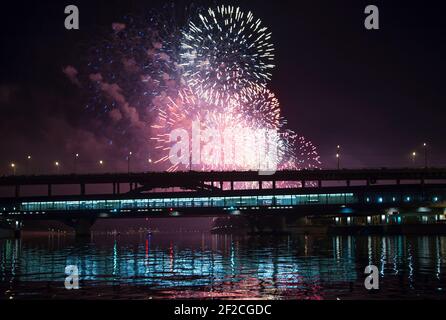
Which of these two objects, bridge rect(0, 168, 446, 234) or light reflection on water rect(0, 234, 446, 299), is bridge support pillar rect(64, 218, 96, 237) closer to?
bridge rect(0, 168, 446, 234)

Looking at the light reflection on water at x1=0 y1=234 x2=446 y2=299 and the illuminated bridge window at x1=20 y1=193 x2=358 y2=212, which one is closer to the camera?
the light reflection on water at x1=0 y1=234 x2=446 y2=299

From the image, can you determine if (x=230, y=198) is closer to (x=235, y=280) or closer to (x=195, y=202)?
(x=195, y=202)

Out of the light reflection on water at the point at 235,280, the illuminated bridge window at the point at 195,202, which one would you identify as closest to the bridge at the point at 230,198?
the illuminated bridge window at the point at 195,202

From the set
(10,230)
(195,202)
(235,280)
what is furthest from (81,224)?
(235,280)

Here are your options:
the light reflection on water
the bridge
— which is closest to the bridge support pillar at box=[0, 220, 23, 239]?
the bridge

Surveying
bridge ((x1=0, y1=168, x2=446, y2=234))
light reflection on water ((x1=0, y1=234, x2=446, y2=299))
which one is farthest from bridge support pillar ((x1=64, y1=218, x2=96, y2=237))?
light reflection on water ((x1=0, y1=234, x2=446, y2=299))

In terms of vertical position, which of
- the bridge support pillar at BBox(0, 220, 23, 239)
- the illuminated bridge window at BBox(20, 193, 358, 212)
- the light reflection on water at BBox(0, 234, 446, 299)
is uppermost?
the illuminated bridge window at BBox(20, 193, 358, 212)

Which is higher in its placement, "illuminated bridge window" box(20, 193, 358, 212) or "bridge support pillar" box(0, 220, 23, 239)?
"illuminated bridge window" box(20, 193, 358, 212)

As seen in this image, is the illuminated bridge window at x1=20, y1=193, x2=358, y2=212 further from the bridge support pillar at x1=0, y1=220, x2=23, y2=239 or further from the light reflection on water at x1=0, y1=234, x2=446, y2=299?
the light reflection on water at x1=0, y1=234, x2=446, y2=299

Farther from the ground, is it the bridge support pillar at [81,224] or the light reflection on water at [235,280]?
the light reflection on water at [235,280]

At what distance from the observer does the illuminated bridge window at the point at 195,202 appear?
176m

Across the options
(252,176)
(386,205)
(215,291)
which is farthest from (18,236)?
(215,291)

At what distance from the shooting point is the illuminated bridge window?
17600cm

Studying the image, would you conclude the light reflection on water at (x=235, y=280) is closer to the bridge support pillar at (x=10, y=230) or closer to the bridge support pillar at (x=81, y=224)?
the bridge support pillar at (x=81, y=224)
